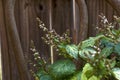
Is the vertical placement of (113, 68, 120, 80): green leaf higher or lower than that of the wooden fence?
lower

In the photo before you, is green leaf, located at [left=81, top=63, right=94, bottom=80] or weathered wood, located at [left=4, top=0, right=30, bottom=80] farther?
weathered wood, located at [left=4, top=0, right=30, bottom=80]

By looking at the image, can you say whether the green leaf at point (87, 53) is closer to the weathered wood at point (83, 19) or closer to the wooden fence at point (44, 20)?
the weathered wood at point (83, 19)

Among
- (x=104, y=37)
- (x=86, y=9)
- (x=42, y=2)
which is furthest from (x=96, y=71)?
(x=42, y=2)

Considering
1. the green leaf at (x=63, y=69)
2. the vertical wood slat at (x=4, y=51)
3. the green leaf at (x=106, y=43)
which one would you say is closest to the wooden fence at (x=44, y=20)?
the vertical wood slat at (x=4, y=51)

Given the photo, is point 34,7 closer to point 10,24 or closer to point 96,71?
point 10,24

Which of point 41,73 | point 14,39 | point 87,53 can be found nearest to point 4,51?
point 14,39

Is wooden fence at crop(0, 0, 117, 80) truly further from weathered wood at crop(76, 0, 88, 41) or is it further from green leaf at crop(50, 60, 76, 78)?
green leaf at crop(50, 60, 76, 78)

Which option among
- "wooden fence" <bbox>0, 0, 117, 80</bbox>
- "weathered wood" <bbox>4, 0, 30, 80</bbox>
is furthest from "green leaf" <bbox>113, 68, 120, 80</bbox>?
"weathered wood" <bbox>4, 0, 30, 80</bbox>

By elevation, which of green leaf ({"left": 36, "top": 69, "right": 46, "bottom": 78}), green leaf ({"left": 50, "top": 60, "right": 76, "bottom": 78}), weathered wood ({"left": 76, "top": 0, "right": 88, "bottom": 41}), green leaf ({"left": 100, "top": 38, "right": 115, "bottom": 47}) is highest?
weathered wood ({"left": 76, "top": 0, "right": 88, "bottom": 41})

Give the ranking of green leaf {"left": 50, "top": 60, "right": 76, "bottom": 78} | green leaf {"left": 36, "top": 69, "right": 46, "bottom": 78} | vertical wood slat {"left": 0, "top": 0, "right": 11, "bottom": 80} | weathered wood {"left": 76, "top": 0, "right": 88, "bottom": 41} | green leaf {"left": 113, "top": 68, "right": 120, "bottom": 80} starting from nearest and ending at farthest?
green leaf {"left": 113, "top": 68, "right": 120, "bottom": 80} < green leaf {"left": 50, "top": 60, "right": 76, "bottom": 78} < green leaf {"left": 36, "top": 69, "right": 46, "bottom": 78} < weathered wood {"left": 76, "top": 0, "right": 88, "bottom": 41} < vertical wood slat {"left": 0, "top": 0, "right": 11, "bottom": 80}
